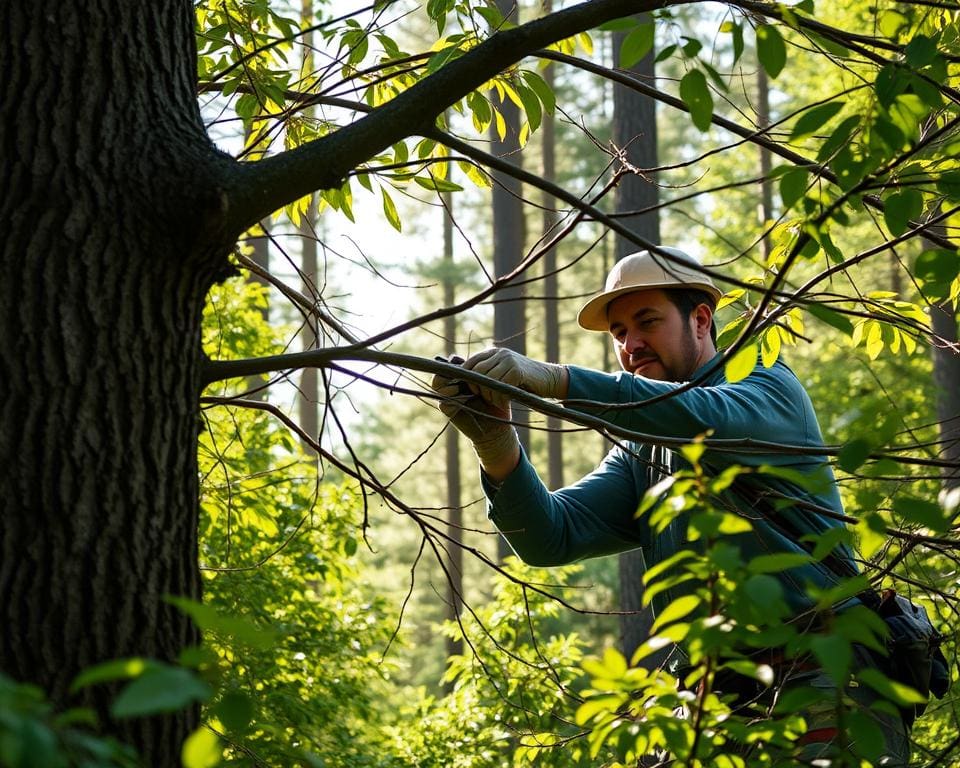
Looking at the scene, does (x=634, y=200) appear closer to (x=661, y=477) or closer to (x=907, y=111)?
(x=661, y=477)

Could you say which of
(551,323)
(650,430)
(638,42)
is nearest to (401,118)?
(638,42)

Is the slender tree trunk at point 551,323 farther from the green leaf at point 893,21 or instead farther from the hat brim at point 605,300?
the green leaf at point 893,21

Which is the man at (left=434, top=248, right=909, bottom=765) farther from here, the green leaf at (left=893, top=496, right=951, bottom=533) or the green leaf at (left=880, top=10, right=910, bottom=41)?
the green leaf at (left=880, top=10, right=910, bottom=41)

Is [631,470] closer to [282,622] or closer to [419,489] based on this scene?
[282,622]

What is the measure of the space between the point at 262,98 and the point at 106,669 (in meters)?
2.17

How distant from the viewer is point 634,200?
10562 mm

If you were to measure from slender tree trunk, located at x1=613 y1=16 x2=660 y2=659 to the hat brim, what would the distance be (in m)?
6.30

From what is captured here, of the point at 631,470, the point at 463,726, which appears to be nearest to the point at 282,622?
the point at 463,726

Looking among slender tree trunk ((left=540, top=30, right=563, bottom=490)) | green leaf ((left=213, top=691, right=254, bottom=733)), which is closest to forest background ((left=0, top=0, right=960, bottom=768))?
green leaf ((left=213, top=691, right=254, bottom=733))

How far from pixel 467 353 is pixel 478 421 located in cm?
27

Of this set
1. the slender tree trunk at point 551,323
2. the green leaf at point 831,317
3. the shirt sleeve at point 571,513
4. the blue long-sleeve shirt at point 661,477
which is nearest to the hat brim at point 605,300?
the blue long-sleeve shirt at point 661,477

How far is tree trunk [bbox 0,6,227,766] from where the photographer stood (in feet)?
5.57

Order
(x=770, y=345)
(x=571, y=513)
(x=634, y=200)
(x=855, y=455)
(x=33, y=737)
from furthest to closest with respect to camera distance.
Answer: (x=634, y=200) < (x=571, y=513) < (x=770, y=345) < (x=855, y=455) < (x=33, y=737)

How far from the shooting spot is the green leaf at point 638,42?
1.83 metres
